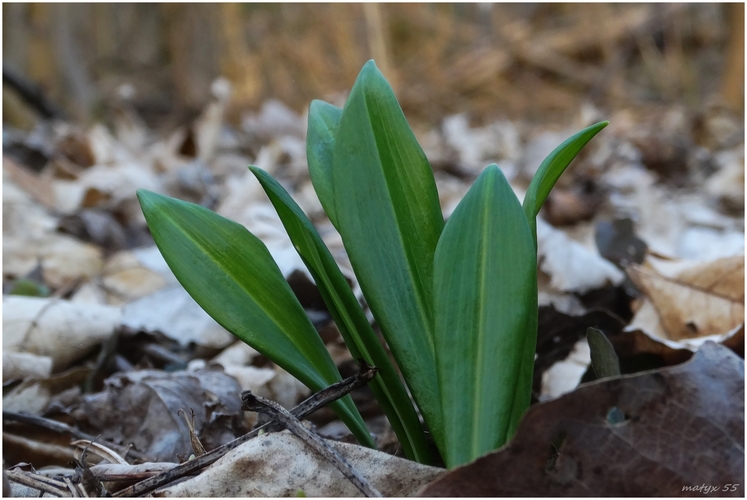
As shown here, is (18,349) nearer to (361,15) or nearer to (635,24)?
(361,15)

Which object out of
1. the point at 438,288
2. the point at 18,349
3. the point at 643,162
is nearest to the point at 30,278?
the point at 18,349

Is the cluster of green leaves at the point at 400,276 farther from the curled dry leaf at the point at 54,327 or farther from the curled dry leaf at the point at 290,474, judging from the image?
the curled dry leaf at the point at 54,327

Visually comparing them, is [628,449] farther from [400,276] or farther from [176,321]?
[176,321]

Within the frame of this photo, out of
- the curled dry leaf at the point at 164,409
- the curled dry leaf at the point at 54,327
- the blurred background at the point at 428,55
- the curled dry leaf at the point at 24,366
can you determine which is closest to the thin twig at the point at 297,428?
the curled dry leaf at the point at 164,409

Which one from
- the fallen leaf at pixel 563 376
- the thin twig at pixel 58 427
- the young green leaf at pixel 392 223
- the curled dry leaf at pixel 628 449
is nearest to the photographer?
the curled dry leaf at pixel 628 449

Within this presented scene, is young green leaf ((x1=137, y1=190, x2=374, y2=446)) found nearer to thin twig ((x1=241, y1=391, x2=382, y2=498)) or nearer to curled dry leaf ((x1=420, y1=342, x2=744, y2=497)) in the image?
thin twig ((x1=241, y1=391, x2=382, y2=498))

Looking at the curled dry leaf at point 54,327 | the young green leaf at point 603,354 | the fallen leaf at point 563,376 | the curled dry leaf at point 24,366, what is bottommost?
the fallen leaf at point 563,376

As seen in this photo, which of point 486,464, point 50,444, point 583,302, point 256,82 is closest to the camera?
point 486,464

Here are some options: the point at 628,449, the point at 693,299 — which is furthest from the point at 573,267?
the point at 628,449
